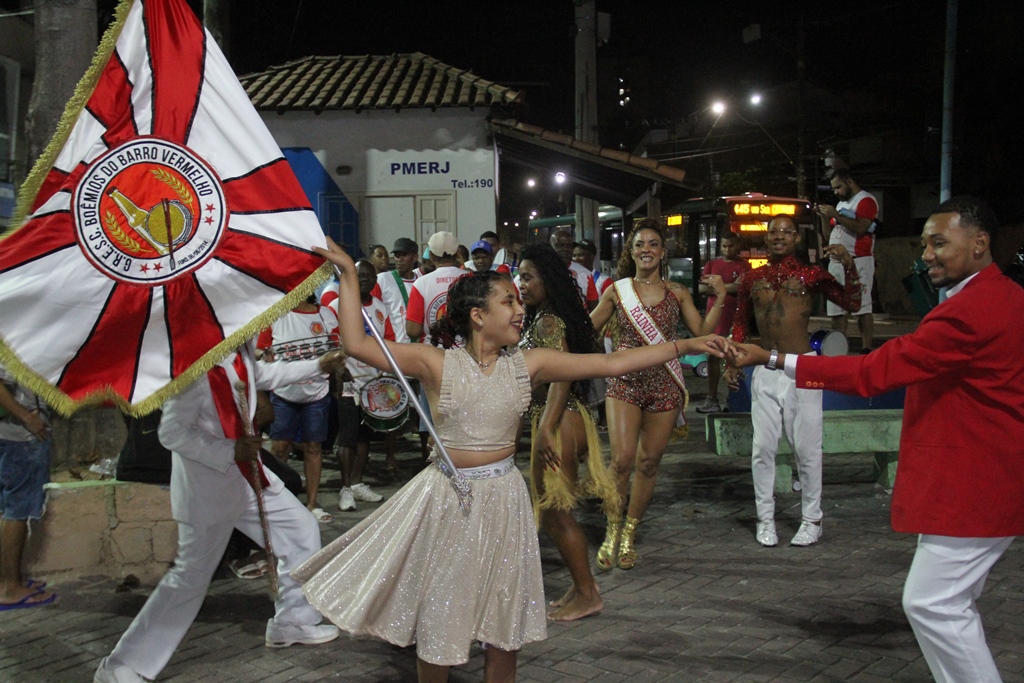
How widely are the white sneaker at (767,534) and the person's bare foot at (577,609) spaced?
1.80 meters

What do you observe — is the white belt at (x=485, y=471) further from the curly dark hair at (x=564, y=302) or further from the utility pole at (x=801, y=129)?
the utility pole at (x=801, y=129)

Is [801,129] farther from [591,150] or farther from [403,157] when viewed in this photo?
[591,150]

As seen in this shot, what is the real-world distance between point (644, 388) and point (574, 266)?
507 cm

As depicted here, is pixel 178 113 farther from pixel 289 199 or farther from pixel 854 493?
pixel 854 493

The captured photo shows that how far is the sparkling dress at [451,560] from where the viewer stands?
3518 mm

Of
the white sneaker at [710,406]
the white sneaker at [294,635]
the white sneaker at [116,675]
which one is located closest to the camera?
the white sneaker at [116,675]

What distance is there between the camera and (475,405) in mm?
3713

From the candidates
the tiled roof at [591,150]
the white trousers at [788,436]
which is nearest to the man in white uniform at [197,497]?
the white trousers at [788,436]

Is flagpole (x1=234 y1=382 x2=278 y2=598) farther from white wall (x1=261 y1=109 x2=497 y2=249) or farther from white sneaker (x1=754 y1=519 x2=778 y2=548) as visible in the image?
white wall (x1=261 y1=109 x2=497 y2=249)

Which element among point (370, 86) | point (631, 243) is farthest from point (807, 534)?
point (370, 86)

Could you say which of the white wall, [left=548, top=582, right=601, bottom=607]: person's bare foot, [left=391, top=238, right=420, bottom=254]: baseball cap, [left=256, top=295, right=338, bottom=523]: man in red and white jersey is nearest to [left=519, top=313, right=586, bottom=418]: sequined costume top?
[left=548, top=582, right=601, bottom=607]: person's bare foot

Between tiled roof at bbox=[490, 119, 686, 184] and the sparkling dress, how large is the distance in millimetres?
8496

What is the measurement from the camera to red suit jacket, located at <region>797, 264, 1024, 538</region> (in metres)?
3.45

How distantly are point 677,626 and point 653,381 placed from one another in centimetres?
171
